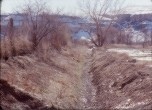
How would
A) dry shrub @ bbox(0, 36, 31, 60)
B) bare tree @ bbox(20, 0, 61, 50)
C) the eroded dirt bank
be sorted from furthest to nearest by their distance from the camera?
bare tree @ bbox(20, 0, 61, 50) → dry shrub @ bbox(0, 36, 31, 60) → the eroded dirt bank

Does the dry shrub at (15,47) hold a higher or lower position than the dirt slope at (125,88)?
higher

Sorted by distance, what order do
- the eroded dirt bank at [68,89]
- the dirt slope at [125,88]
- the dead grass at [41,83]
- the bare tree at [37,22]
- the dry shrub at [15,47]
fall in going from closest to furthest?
1. the eroded dirt bank at [68,89]
2. the dirt slope at [125,88]
3. the dead grass at [41,83]
4. the dry shrub at [15,47]
5. the bare tree at [37,22]

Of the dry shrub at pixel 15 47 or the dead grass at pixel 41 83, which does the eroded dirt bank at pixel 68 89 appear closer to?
the dead grass at pixel 41 83

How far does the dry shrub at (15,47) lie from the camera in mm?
23375

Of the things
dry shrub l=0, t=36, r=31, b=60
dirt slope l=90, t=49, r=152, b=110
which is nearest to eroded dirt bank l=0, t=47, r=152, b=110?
dirt slope l=90, t=49, r=152, b=110

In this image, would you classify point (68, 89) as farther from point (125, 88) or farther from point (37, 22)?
point (37, 22)

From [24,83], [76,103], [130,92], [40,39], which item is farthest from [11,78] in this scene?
[40,39]

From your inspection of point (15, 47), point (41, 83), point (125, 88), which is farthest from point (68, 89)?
point (15, 47)

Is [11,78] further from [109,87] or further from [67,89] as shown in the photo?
[109,87]

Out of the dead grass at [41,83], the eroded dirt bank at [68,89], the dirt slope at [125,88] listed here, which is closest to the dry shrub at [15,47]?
the dead grass at [41,83]

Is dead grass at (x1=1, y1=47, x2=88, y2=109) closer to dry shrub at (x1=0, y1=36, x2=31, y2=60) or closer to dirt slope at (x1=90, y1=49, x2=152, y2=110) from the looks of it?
dry shrub at (x1=0, y1=36, x2=31, y2=60)

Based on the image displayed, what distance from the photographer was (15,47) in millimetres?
26875

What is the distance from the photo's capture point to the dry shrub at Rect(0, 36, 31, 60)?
76.7 feet

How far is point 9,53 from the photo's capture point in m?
24.3
